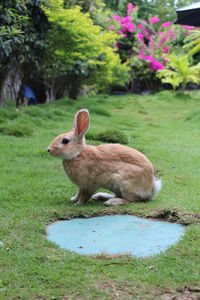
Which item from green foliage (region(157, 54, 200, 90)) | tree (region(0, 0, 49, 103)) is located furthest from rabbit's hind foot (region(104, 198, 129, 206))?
green foliage (region(157, 54, 200, 90))

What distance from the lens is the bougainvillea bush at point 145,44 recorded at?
23859mm

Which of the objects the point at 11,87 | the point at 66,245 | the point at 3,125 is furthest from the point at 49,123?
the point at 66,245

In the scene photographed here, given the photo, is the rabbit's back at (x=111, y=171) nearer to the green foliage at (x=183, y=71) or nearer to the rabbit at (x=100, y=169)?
the rabbit at (x=100, y=169)

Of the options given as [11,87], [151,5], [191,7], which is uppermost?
[151,5]

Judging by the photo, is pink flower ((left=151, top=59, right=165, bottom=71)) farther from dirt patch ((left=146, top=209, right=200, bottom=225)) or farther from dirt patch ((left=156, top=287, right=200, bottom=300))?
dirt patch ((left=156, top=287, right=200, bottom=300))

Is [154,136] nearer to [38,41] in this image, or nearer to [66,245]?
[38,41]

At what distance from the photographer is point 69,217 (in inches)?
150

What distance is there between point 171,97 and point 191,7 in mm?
13713

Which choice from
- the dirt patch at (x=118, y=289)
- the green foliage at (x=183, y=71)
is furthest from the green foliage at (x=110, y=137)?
the green foliage at (x=183, y=71)

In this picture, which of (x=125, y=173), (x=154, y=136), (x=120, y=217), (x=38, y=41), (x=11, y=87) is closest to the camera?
(x=120, y=217)

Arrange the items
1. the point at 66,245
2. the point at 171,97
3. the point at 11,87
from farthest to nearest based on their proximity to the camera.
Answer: the point at 171,97, the point at 11,87, the point at 66,245

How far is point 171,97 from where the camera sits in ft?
59.2

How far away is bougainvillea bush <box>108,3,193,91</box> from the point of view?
23859 mm

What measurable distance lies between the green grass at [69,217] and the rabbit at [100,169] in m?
0.16
